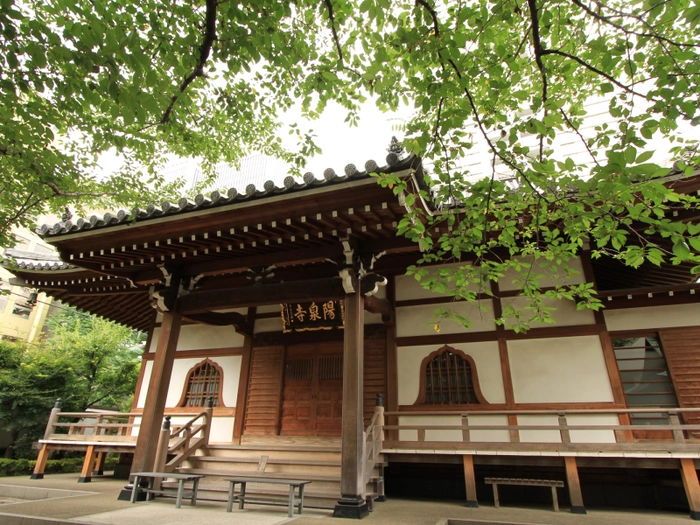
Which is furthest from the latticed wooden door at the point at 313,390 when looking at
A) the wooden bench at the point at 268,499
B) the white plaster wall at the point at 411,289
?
the wooden bench at the point at 268,499

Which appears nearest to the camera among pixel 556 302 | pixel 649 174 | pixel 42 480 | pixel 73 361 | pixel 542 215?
pixel 649 174

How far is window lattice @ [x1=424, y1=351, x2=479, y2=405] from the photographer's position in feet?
24.1

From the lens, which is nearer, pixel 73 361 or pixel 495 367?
pixel 495 367

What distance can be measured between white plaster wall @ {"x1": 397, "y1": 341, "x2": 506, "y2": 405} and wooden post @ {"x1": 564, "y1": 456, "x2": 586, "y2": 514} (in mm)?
1313

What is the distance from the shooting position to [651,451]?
573 centimetres

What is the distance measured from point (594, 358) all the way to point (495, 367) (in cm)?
160

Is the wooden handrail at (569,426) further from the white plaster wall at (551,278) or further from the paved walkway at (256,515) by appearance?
the white plaster wall at (551,278)

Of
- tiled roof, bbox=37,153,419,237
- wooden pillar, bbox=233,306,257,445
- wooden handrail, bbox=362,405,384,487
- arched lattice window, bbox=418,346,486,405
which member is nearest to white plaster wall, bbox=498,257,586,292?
arched lattice window, bbox=418,346,486,405

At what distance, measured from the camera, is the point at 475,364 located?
7441mm

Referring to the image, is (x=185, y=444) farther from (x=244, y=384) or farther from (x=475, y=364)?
(x=475, y=364)

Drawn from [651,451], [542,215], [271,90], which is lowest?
[651,451]

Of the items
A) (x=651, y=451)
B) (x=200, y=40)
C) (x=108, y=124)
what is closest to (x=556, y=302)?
(x=651, y=451)

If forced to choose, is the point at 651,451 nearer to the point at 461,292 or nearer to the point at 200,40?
the point at 461,292

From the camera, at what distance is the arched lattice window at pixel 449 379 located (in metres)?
7.34
